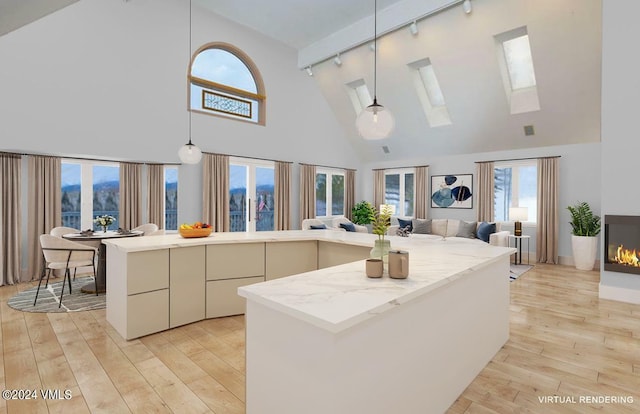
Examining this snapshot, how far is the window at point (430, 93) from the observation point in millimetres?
6879

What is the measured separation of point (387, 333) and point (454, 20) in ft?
19.4

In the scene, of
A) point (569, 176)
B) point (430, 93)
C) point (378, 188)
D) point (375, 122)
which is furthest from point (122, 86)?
point (569, 176)

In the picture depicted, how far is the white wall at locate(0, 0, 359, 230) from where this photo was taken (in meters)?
4.44

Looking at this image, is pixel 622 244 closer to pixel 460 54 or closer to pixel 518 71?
pixel 518 71

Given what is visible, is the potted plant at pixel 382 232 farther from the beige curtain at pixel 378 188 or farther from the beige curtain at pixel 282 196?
the beige curtain at pixel 378 188

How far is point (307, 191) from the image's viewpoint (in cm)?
793

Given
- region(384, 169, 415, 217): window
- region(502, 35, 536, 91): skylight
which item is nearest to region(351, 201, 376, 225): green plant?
region(384, 169, 415, 217): window

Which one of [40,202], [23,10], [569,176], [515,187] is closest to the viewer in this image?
[23,10]

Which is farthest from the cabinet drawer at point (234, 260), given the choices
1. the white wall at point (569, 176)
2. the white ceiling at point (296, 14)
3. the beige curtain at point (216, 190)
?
the white wall at point (569, 176)

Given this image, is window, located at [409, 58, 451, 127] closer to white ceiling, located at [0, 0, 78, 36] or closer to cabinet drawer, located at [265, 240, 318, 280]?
cabinet drawer, located at [265, 240, 318, 280]

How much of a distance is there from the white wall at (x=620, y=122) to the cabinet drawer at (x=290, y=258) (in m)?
3.79

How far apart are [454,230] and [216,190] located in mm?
5273

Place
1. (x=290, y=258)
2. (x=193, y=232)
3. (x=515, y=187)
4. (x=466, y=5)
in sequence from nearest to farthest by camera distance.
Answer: (x=193, y=232), (x=290, y=258), (x=466, y=5), (x=515, y=187)

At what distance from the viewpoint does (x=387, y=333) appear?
57.6 inches
